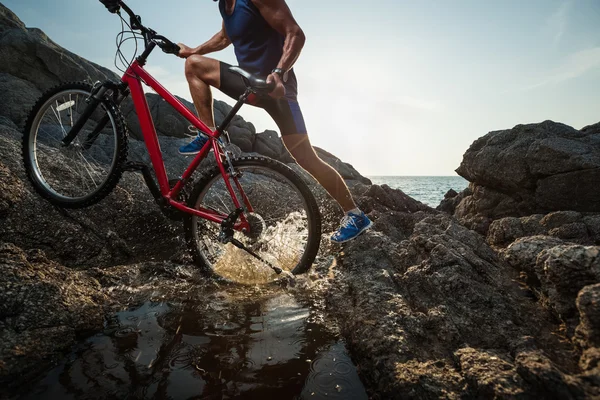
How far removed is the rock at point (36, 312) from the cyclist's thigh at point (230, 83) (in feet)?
7.36

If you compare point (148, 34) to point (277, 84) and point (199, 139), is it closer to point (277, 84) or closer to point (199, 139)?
point (199, 139)

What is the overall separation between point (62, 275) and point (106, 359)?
3.43 feet

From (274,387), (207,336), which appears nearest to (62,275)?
(207,336)

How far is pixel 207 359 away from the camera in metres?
1.81

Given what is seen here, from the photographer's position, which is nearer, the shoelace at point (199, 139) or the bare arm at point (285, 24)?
the bare arm at point (285, 24)

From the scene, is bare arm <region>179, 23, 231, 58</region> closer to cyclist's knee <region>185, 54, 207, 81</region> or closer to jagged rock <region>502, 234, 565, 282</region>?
cyclist's knee <region>185, 54, 207, 81</region>

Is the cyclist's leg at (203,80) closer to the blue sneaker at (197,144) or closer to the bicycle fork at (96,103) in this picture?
the blue sneaker at (197,144)

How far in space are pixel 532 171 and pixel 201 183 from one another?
25.9 feet

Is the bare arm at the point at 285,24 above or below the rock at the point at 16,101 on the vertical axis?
above

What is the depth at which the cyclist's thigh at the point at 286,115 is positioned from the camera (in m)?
3.24

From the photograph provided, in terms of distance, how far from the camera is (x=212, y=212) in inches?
133

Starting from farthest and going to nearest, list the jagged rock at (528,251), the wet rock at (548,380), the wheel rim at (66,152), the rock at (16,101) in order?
the rock at (16,101) → the wheel rim at (66,152) → the jagged rock at (528,251) → the wet rock at (548,380)

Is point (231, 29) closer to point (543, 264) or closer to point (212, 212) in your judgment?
point (212, 212)

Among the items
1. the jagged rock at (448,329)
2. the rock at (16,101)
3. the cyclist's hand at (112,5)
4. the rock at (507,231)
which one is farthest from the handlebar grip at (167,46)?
the rock at (16,101)
